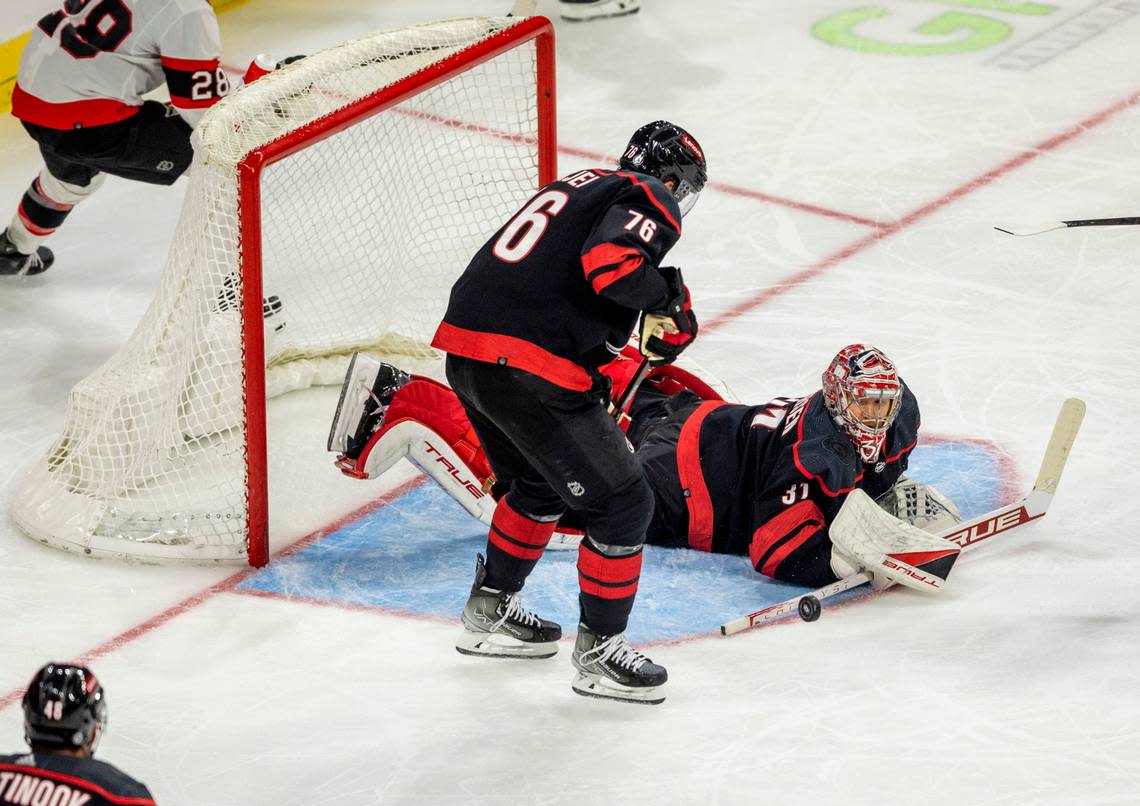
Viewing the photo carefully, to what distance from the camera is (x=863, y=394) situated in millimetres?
3529

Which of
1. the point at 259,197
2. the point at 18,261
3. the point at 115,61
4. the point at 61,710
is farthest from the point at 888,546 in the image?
the point at 18,261

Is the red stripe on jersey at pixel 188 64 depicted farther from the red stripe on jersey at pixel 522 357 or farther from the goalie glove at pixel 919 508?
the goalie glove at pixel 919 508

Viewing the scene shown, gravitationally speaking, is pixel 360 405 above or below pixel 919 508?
above

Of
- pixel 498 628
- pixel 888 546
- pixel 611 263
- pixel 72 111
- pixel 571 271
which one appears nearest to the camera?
pixel 611 263

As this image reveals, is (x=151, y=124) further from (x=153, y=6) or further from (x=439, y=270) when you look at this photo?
(x=439, y=270)

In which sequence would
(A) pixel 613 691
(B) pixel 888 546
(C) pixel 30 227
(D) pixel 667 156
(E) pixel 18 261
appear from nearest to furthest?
(D) pixel 667 156 < (A) pixel 613 691 < (B) pixel 888 546 < (C) pixel 30 227 < (E) pixel 18 261

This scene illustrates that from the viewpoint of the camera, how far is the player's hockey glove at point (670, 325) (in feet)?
9.94

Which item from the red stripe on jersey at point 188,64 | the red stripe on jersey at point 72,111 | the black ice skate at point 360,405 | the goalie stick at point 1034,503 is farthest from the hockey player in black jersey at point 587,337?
the red stripe on jersey at point 72,111

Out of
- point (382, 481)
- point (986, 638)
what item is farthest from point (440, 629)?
point (986, 638)

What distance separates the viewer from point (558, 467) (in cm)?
307

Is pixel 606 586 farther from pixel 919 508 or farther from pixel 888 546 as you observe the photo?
pixel 919 508

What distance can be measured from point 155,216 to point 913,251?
8.26ft

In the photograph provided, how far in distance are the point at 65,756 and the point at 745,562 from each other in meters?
1.97

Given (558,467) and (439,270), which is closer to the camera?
(558,467)
